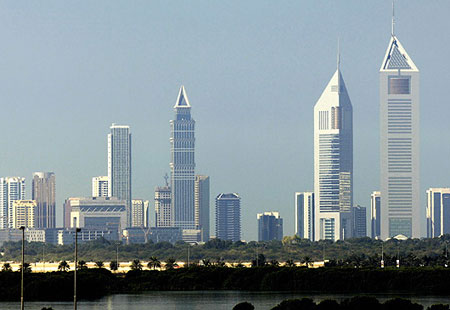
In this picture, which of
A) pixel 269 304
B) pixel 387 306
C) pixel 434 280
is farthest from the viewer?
pixel 434 280

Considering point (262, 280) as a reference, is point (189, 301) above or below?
below

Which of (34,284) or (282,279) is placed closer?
(34,284)

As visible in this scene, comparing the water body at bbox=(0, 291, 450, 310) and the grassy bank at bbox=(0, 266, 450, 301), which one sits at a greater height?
the grassy bank at bbox=(0, 266, 450, 301)

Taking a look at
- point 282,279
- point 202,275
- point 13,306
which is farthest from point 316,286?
point 13,306

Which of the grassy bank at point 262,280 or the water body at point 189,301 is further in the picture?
the grassy bank at point 262,280

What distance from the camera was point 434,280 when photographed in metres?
170

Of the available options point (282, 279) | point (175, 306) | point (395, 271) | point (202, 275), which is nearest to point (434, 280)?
point (395, 271)

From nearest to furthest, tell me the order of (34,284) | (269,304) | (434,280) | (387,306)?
(387,306), (269,304), (34,284), (434,280)

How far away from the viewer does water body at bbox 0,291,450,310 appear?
138875 millimetres

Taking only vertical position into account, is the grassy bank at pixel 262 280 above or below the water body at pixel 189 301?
above

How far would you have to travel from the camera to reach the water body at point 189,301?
5468 inches

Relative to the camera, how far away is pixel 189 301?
493 feet

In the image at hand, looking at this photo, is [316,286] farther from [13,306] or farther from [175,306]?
[13,306]

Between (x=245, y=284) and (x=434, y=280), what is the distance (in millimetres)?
26195
